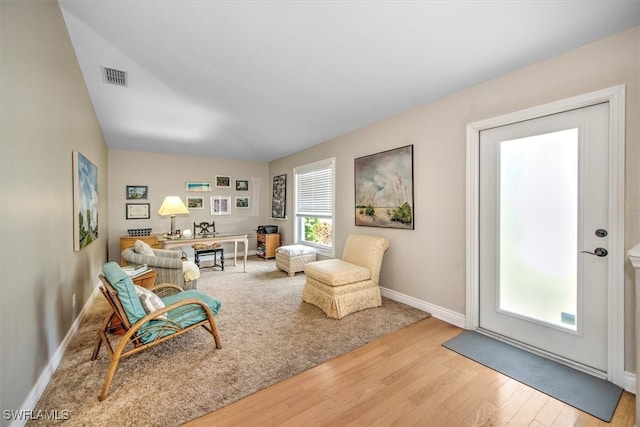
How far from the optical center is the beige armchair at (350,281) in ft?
9.89

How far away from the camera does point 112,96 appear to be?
3580 mm

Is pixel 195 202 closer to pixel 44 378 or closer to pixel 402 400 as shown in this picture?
pixel 44 378

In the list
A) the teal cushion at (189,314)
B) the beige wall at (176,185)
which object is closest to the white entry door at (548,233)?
the teal cushion at (189,314)

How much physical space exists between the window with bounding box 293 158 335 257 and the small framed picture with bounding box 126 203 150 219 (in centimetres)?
318

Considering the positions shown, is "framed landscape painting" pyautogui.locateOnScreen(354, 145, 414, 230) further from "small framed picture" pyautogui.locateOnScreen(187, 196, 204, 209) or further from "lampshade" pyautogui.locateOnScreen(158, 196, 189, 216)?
"small framed picture" pyautogui.locateOnScreen(187, 196, 204, 209)

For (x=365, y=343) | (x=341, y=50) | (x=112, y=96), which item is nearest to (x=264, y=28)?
(x=341, y=50)

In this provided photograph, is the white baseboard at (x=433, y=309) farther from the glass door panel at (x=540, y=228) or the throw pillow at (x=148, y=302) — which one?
the throw pillow at (x=148, y=302)

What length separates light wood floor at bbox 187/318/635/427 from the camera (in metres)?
1.58

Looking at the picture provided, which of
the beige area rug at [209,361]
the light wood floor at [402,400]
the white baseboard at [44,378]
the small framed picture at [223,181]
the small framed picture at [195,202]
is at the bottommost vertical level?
the light wood floor at [402,400]

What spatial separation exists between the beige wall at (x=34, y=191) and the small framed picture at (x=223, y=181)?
12.3 feet

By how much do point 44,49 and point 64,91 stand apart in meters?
0.54

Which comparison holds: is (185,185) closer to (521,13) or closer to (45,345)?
(45,345)

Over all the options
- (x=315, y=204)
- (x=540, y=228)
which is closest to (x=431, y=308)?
(x=540, y=228)

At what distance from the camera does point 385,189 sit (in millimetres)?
3613
